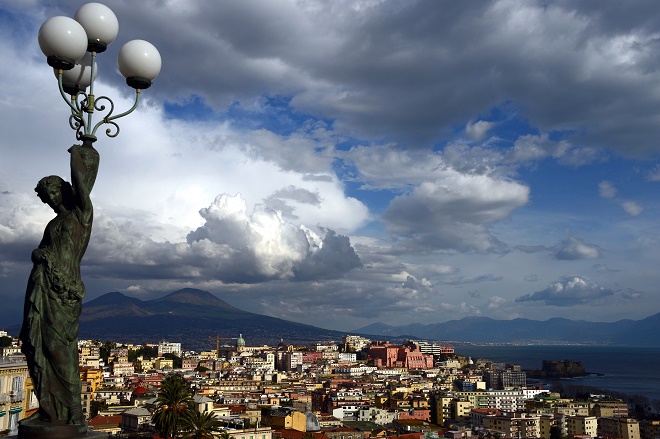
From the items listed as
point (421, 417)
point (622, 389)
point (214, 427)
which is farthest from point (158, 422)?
point (622, 389)

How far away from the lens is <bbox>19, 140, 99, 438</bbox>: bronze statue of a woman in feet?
19.2

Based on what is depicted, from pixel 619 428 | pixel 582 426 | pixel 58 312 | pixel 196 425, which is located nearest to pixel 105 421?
pixel 196 425

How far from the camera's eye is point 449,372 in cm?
13300

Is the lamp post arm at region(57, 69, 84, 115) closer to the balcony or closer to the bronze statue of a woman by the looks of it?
the bronze statue of a woman

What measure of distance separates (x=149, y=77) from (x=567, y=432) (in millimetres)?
75088

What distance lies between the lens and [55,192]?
247 inches

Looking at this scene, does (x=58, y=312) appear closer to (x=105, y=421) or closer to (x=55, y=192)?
(x=55, y=192)

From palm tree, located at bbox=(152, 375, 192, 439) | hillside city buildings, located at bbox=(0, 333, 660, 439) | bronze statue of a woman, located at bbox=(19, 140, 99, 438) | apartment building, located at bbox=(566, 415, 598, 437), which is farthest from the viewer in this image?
apartment building, located at bbox=(566, 415, 598, 437)

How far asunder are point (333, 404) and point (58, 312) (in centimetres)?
7245

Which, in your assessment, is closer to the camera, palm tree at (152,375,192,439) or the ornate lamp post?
the ornate lamp post

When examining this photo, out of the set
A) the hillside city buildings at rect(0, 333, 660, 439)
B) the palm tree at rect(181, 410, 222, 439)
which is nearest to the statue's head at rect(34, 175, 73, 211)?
the hillside city buildings at rect(0, 333, 660, 439)

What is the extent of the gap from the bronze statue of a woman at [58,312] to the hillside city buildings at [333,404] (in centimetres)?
2126

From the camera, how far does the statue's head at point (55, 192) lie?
20.4 ft

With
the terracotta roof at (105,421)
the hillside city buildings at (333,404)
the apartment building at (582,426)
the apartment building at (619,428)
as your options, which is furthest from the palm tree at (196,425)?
the apartment building at (582,426)
